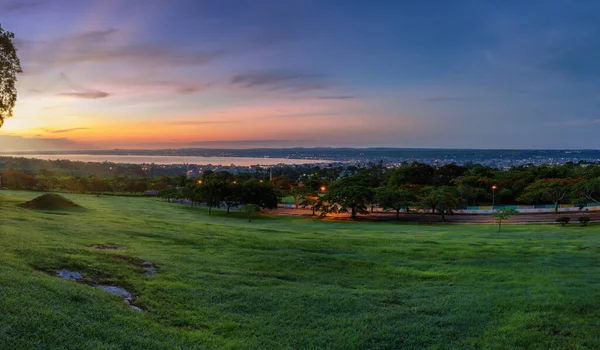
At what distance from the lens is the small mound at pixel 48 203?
31233 millimetres

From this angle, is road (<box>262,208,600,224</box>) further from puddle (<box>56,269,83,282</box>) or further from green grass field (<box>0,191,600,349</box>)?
puddle (<box>56,269,83,282</box>)

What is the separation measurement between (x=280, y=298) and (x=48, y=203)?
29268 mm

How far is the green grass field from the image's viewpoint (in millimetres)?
8031

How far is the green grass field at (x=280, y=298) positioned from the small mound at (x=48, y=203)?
15.3 m

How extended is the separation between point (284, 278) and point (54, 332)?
752cm

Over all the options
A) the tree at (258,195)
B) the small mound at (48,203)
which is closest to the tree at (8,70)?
the small mound at (48,203)

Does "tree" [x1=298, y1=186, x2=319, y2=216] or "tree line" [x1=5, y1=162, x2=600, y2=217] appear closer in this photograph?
"tree line" [x1=5, y1=162, x2=600, y2=217]

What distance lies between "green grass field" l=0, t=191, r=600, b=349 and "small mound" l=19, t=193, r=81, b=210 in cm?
1529

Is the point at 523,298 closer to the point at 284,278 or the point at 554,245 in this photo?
the point at 284,278

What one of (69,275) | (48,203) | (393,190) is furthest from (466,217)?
(69,275)

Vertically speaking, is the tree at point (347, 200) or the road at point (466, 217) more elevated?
the tree at point (347, 200)

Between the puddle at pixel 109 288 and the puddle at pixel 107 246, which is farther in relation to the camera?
the puddle at pixel 107 246

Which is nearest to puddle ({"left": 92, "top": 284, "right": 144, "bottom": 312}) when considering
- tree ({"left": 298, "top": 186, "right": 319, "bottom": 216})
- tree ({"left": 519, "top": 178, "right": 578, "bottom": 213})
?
tree ({"left": 298, "top": 186, "right": 319, "bottom": 216})

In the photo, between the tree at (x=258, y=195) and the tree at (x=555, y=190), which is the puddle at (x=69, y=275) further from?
the tree at (x=555, y=190)
